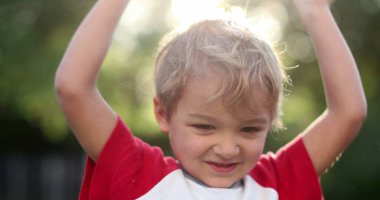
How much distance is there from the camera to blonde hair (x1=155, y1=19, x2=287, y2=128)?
222cm

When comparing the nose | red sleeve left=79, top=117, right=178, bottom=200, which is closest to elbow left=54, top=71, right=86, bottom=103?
red sleeve left=79, top=117, right=178, bottom=200

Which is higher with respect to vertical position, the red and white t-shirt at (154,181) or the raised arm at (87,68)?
the raised arm at (87,68)

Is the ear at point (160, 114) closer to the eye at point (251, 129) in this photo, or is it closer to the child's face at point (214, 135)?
the child's face at point (214, 135)

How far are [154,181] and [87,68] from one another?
0.41 meters

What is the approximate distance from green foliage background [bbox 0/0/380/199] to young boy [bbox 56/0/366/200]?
21.2 ft

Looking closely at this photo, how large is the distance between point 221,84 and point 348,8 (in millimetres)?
8797

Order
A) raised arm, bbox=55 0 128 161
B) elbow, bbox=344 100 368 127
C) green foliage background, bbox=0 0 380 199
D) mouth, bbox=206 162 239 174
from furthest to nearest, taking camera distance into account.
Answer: green foliage background, bbox=0 0 380 199 → elbow, bbox=344 100 368 127 → mouth, bbox=206 162 239 174 → raised arm, bbox=55 0 128 161

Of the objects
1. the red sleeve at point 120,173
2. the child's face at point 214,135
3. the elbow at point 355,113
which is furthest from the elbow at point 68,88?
the elbow at point 355,113

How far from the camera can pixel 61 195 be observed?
13031mm

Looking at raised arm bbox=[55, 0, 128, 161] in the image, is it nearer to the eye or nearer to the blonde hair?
the blonde hair

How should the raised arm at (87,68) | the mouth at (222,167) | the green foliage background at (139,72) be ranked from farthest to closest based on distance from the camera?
the green foliage background at (139,72) < the mouth at (222,167) < the raised arm at (87,68)

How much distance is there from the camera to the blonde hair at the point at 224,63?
2.22 meters

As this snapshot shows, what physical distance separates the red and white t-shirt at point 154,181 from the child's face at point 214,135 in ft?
0.17

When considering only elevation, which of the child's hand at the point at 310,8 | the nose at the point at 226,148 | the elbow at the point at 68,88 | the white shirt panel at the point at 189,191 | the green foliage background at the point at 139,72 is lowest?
the green foliage background at the point at 139,72
